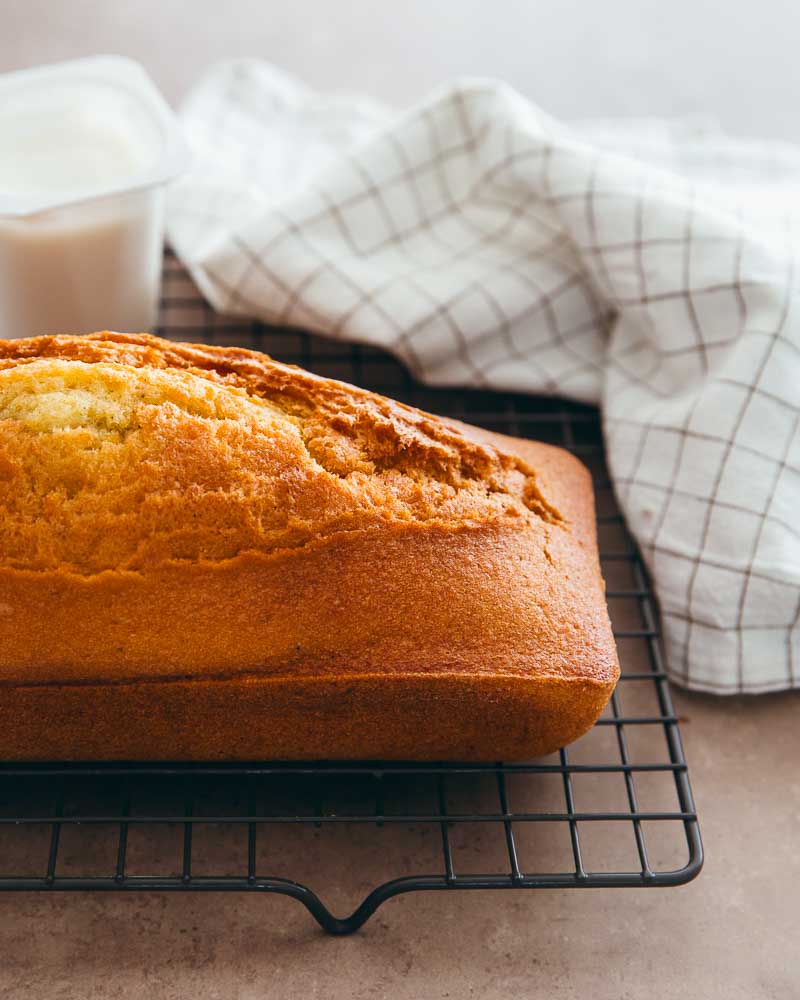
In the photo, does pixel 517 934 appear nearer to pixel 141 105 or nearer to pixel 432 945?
pixel 432 945

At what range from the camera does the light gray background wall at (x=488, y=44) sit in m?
2.79

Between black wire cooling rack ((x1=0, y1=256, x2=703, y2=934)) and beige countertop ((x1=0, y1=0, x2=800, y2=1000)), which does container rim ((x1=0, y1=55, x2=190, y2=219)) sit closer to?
black wire cooling rack ((x1=0, y1=256, x2=703, y2=934))

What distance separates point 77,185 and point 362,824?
1.15 meters

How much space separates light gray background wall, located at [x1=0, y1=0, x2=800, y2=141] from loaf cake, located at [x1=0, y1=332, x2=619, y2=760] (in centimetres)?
156

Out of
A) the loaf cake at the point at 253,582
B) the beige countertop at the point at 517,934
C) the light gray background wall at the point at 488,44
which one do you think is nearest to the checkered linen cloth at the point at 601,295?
the beige countertop at the point at 517,934

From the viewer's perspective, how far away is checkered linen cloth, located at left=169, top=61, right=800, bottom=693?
1776 mm

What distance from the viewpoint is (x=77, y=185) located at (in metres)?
1.89

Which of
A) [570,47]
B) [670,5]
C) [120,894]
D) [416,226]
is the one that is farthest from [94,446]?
[670,5]

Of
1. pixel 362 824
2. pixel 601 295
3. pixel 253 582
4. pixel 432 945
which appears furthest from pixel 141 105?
pixel 432 945

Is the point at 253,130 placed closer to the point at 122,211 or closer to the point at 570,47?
the point at 122,211

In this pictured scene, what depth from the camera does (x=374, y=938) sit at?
1441mm

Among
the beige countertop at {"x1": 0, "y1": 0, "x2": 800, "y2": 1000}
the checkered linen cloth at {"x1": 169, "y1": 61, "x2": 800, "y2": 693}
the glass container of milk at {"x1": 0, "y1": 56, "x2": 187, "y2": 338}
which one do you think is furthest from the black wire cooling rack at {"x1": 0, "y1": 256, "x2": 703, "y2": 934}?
the glass container of milk at {"x1": 0, "y1": 56, "x2": 187, "y2": 338}

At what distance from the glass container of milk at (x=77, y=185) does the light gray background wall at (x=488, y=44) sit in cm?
78

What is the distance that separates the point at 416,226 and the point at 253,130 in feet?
1.80
